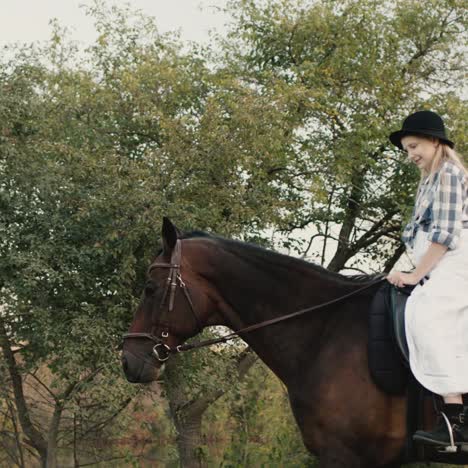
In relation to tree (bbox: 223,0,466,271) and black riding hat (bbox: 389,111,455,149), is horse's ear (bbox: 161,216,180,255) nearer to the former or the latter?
black riding hat (bbox: 389,111,455,149)

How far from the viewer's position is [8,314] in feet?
38.2

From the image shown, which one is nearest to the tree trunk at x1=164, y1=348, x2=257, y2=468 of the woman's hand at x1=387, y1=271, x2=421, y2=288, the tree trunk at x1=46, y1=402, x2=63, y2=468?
the tree trunk at x1=46, y1=402, x2=63, y2=468

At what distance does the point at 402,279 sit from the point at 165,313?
161cm

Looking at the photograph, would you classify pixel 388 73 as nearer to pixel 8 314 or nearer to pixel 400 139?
pixel 8 314

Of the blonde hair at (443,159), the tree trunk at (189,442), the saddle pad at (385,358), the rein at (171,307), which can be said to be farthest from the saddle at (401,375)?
the tree trunk at (189,442)

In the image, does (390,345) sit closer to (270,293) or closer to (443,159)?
(270,293)

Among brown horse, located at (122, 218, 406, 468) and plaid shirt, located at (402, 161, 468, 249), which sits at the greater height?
plaid shirt, located at (402, 161, 468, 249)

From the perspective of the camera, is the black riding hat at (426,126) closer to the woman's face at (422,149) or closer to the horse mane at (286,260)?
the woman's face at (422,149)

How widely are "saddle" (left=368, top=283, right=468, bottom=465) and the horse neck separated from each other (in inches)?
15.8

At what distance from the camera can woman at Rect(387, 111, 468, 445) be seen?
501 cm

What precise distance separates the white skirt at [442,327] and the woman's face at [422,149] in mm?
591

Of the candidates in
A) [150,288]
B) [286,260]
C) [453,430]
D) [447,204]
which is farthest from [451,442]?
[150,288]

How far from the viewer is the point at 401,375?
5.26 m

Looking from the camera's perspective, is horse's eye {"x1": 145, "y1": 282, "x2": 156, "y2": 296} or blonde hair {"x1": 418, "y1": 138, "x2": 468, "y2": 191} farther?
horse's eye {"x1": 145, "y1": 282, "x2": 156, "y2": 296}
